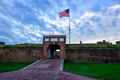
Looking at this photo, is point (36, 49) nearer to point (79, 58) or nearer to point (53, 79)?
point (79, 58)

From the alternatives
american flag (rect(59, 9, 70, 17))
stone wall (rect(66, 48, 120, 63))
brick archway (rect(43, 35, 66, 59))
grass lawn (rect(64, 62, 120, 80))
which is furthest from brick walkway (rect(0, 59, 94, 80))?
american flag (rect(59, 9, 70, 17))

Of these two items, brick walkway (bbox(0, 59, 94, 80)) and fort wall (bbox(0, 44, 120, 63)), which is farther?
fort wall (bbox(0, 44, 120, 63))

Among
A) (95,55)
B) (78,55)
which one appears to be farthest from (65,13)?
(95,55)

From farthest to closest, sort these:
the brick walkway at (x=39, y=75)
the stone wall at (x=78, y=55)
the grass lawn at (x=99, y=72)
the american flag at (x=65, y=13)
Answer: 1. the american flag at (x=65, y=13)
2. the stone wall at (x=78, y=55)
3. the grass lawn at (x=99, y=72)
4. the brick walkway at (x=39, y=75)

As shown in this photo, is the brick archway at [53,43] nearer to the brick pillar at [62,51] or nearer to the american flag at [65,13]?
the brick pillar at [62,51]

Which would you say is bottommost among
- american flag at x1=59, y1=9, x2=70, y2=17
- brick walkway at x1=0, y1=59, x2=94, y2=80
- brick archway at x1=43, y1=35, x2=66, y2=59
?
brick walkway at x1=0, y1=59, x2=94, y2=80

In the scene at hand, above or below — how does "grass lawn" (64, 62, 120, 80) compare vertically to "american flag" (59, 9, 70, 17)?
below

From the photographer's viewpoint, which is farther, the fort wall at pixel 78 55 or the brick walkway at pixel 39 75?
the fort wall at pixel 78 55

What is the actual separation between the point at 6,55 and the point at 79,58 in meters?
10.7

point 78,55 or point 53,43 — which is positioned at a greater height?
point 53,43

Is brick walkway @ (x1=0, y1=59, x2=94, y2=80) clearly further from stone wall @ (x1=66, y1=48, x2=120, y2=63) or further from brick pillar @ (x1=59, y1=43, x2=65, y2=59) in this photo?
brick pillar @ (x1=59, y1=43, x2=65, y2=59)

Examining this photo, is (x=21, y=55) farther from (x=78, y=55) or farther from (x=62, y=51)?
(x=78, y=55)

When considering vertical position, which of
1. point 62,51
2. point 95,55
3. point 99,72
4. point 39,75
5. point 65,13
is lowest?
point 39,75

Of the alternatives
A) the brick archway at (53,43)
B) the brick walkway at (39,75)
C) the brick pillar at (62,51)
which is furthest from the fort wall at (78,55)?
the brick walkway at (39,75)
